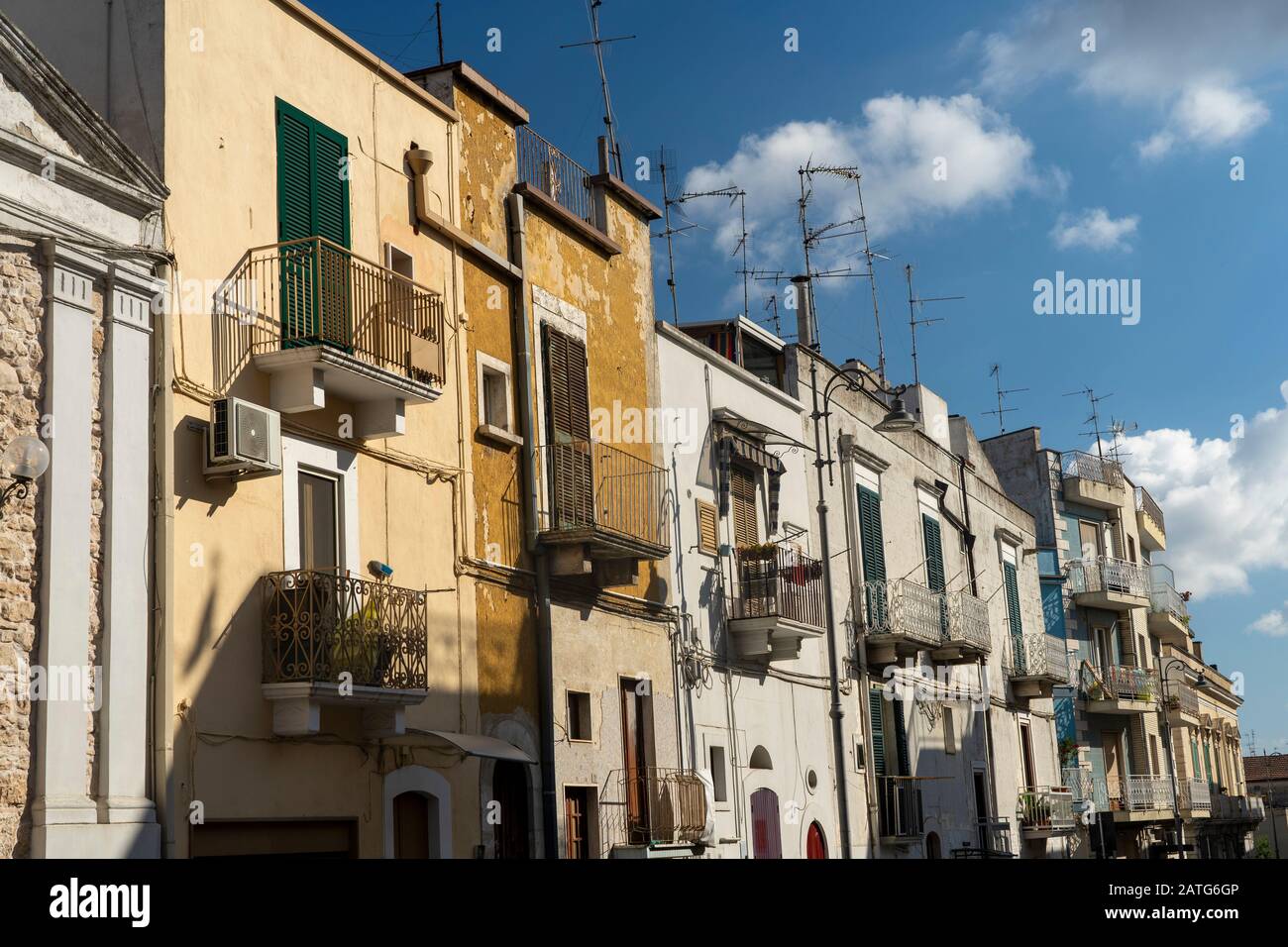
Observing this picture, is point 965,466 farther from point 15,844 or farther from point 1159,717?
point 15,844

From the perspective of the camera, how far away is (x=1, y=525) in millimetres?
10508

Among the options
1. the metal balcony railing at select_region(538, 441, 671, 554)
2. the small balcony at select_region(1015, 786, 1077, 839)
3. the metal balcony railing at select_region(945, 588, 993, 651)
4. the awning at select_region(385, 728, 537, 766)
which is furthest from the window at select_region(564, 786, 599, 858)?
the small balcony at select_region(1015, 786, 1077, 839)

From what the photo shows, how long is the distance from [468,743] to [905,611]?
43.7ft

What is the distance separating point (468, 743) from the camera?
13.9 m

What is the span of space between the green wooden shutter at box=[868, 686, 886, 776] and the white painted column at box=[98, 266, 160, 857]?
15.3 meters

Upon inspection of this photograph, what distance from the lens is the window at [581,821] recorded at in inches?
647

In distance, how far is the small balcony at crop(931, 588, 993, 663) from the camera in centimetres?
2733

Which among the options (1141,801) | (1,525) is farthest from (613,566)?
(1141,801)

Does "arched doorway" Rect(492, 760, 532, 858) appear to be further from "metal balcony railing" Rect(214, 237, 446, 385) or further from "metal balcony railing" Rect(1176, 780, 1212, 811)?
"metal balcony railing" Rect(1176, 780, 1212, 811)

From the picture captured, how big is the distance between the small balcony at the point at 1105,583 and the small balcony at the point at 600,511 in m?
26.5

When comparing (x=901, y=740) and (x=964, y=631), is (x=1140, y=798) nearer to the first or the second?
(x=964, y=631)

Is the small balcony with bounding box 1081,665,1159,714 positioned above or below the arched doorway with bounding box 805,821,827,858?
above

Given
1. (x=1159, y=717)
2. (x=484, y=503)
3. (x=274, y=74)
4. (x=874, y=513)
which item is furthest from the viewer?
(x=1159, y=717)
